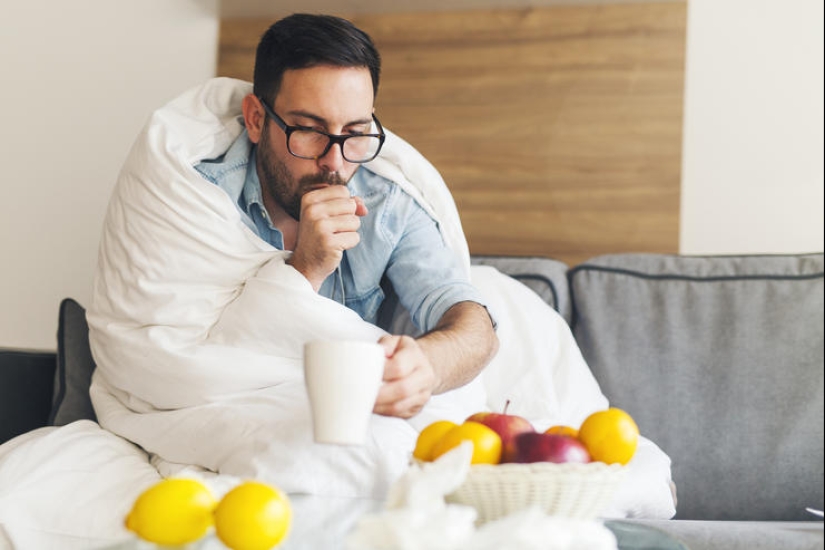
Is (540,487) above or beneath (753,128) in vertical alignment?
beneath

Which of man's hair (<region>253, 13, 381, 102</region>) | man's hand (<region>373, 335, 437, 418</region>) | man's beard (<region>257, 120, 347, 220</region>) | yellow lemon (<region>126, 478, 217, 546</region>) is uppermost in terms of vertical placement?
man's hair (<region>253, 13, 381, 102</region>)

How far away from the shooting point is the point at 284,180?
5.31 ft

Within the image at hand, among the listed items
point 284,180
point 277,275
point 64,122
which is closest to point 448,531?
point 277,275

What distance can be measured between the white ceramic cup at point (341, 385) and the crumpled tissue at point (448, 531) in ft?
0.56

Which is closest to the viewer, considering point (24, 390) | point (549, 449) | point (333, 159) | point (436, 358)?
point (549, 449)

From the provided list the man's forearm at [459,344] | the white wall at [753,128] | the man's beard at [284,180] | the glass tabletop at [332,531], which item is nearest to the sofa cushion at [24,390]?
the man's beard at [284,180]

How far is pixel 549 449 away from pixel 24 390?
1157mm

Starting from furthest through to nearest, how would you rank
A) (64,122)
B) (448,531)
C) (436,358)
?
(64,122) → (436,358) → (448,531)

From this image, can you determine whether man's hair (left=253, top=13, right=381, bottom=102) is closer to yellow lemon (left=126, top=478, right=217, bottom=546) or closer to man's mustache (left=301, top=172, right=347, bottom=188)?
man's mustache (left=301, top=172, right=347, bottom=188)

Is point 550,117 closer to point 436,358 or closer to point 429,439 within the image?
point 436,358

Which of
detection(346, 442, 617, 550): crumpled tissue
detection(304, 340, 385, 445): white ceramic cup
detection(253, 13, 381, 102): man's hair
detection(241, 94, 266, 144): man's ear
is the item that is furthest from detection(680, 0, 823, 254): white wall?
detection(346, 442, 617, 550): crumpled tissue

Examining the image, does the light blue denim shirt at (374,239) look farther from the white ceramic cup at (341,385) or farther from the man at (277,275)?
the white ceramic cup at (341,385)

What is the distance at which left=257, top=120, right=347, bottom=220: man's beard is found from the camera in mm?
1590

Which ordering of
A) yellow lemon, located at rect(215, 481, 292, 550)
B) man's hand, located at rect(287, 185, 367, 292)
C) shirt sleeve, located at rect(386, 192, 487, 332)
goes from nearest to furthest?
yellow lemon, located at rect(215, 481, 292, 550) < man's hand, located at rect(287, 185, 367, 292) < shirt sleeve, located at rect(386, 192, 487, 332)
